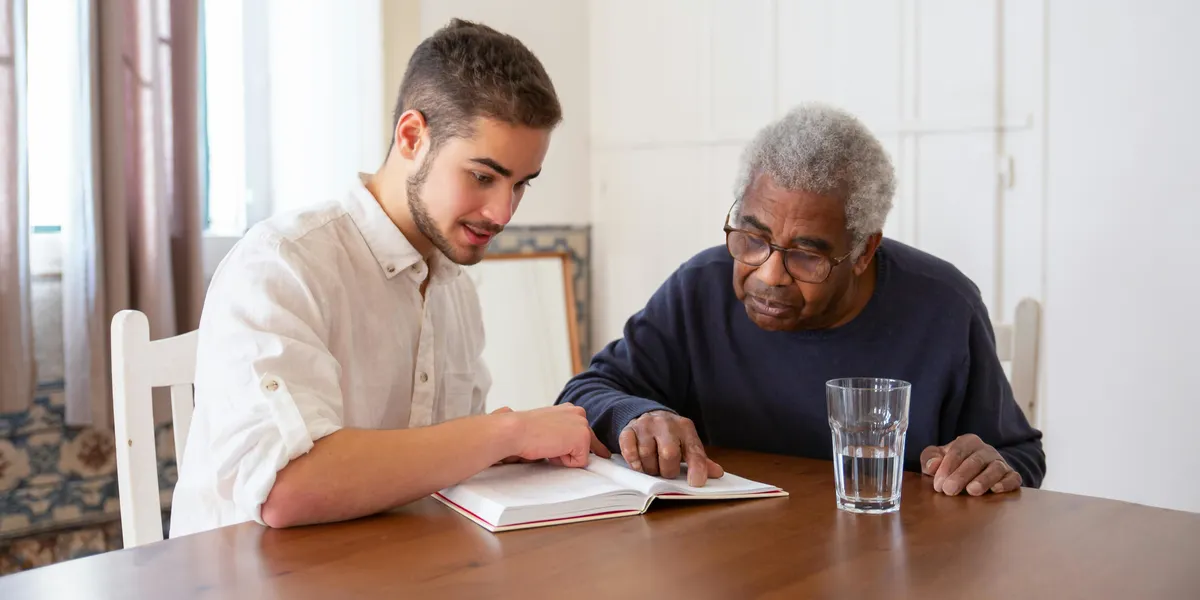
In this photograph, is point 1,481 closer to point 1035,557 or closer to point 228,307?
point 228,307

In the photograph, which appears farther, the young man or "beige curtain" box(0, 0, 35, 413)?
"beige curtain" box(0, 0, 35, 413)

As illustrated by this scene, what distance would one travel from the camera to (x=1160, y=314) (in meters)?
2.62

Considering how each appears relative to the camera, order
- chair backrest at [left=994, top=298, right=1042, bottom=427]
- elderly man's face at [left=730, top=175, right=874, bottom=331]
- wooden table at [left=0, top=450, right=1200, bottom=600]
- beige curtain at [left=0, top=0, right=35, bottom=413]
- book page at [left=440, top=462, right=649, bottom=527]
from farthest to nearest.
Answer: beige curtain at [left=0, top=0, right=35, bottom=413] < chair backrest at [left=994, top=298, right=1042, bottom=427] < elderly man's face at [left=730, top=175, right=874, bottom=331] < book page at [left=440, top=462, right=649, bottom=527] < wooden table at [left=0, top=450, right=1200, bottom=600]

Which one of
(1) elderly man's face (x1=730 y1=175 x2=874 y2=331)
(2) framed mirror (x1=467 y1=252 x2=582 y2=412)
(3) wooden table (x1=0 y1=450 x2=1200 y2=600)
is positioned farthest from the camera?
(2) framed mirror (x1=467 y1=252 x2=582 y2=412)

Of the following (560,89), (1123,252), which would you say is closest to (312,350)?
(1123,252)

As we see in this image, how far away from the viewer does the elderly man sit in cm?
170

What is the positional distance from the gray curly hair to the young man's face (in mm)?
379

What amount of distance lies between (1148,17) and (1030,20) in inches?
11.1

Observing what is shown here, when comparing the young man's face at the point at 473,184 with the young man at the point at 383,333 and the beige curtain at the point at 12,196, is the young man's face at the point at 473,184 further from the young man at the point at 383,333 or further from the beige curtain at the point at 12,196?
the beige curtain at the point at 12,196

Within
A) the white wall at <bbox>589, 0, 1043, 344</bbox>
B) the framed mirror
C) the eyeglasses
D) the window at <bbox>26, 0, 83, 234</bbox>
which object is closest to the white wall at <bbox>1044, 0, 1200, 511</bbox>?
the white wall at <bbox>589, 0, 1043, 344</bbox>

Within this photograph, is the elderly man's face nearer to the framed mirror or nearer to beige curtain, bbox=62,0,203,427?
beige curtain, bbox=62,0,203,427

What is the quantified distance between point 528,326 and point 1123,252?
70.7 inches

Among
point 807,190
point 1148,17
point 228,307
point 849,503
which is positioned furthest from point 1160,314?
point 228,307

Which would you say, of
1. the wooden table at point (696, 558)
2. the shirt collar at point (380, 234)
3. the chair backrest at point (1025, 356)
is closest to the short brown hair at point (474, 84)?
the shirt collar at point (380, 234)
